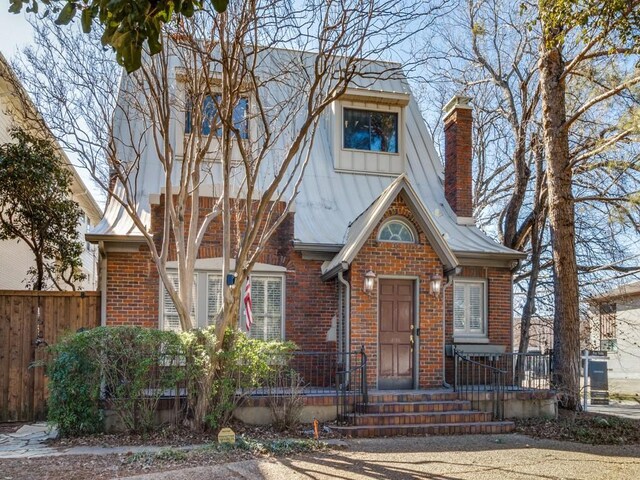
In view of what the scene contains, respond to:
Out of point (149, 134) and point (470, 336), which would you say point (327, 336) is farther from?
point (149, 134)

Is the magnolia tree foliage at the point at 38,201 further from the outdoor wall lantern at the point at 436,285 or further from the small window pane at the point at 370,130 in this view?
the outdoor wall lantern at the point at 436,285

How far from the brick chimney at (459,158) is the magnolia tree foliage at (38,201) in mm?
8592

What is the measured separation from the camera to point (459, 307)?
41.3ft

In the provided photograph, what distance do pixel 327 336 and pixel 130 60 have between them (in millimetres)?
8923

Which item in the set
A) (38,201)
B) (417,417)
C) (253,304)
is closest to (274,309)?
(253,304)

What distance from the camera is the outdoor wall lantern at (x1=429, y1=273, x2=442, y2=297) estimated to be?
36.1 ft

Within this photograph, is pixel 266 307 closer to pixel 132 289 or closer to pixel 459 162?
pixel 132 289

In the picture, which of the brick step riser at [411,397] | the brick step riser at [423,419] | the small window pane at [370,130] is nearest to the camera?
the brick step riser at [423,419]

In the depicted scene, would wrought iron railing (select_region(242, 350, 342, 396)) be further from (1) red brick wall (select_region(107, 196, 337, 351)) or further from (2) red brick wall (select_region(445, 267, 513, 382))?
(2) red brick wall (select_region(445, 267, 513, 382))

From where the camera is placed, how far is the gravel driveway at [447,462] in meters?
6.76

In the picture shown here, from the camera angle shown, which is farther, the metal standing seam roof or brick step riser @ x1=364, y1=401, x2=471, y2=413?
the metal standing seam roof

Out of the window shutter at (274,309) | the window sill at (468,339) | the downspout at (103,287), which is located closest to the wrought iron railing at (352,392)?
the window shutter at (274,309)

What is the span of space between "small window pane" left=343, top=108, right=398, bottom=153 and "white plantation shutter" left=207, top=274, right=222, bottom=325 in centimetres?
465

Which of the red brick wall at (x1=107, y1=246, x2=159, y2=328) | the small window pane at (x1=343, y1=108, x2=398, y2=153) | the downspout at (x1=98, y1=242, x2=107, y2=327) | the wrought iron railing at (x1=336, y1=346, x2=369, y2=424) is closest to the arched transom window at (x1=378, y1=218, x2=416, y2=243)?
the wrought iron railing at (x1=336, y1=346, x2=369, y2=424)
